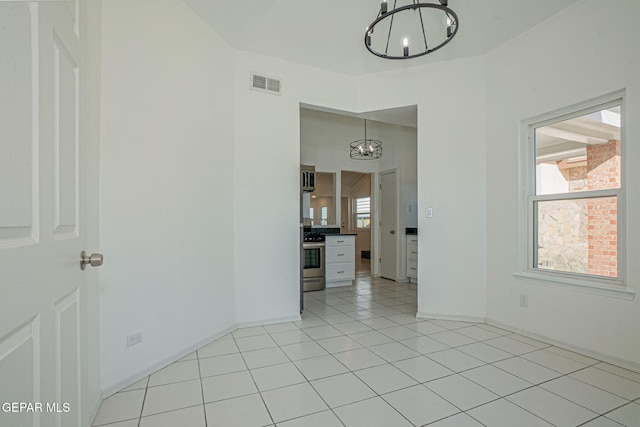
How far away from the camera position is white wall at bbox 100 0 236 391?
195 cm

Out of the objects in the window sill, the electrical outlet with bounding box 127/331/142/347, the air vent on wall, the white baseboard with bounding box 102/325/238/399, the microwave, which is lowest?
the white baseboard with bounding box 102/325/238/399

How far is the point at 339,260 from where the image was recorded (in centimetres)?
532

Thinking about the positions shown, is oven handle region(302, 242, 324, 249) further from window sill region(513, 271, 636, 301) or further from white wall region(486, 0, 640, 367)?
window sill region(513, 271, 636, 301)

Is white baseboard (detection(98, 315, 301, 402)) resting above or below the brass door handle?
below

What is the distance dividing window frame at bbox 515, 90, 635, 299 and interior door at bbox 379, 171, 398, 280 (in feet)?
9.00

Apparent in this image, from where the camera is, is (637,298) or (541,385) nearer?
(541,385)

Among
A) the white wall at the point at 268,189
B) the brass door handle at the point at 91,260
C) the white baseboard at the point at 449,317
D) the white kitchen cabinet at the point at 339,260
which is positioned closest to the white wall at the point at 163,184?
the white wall at the point at 268,189

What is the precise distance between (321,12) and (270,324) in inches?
118

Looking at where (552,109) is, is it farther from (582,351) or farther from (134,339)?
(134,339)

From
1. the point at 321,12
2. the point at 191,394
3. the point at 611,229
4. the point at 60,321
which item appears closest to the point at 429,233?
the point at 611,229

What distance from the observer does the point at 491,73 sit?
3258mm

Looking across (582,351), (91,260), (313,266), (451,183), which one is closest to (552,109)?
(451,183)

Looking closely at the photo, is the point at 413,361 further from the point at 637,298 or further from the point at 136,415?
the point at 136,415

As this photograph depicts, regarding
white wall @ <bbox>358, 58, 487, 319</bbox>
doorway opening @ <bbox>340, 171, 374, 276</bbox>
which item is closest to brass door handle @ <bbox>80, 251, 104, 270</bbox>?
white wall @ <bbox>358, 58, 487, 319</bbox>
